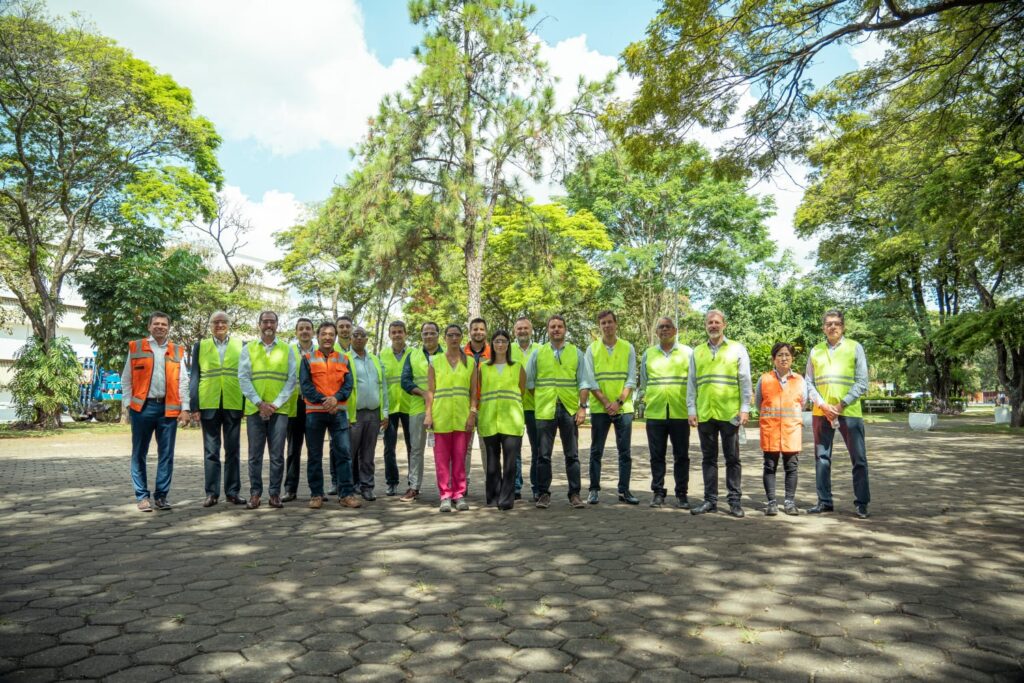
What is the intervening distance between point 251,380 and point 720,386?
15.9 ft

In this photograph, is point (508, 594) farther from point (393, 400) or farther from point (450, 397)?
point (393, 400)

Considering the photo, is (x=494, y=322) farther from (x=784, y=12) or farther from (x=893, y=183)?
(x=784, y=12)

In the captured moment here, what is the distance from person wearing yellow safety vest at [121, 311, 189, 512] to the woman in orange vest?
589cm

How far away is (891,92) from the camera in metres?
10.0

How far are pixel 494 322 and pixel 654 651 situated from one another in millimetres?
29837

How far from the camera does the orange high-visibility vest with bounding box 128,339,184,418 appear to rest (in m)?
6.75

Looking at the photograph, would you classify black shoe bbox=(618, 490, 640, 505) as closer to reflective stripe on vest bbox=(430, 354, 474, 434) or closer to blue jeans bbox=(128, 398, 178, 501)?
reflective stripe on vest bbox=(430, 354, 474, 434)

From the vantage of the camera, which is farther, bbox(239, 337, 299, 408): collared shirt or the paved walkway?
bbox(239, 337, 299, 408): collared shirt

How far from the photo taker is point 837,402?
666cm

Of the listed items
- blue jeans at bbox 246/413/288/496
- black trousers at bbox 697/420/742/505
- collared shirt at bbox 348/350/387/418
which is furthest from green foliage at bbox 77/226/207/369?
black trousers at bbox 697/420/742/505

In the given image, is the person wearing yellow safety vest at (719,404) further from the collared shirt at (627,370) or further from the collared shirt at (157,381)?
the collared shirt at (157,381)

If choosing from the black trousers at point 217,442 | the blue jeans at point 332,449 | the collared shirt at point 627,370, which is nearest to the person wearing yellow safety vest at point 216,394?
the black trousers at point 217,442

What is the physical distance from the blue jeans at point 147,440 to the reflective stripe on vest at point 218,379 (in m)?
0.39

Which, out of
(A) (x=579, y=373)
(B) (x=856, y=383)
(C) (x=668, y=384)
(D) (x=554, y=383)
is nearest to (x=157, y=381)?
(D) (x=554, y=383)
